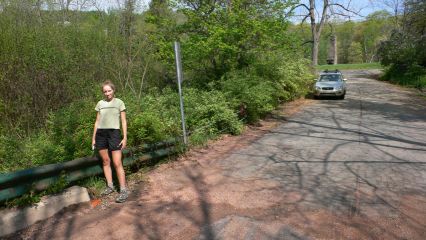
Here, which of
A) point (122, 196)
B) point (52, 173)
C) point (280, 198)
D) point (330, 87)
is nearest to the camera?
point (52, 173)

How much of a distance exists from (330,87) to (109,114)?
1781 cm

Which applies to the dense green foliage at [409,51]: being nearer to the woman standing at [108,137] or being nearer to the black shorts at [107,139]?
the woman standing at [108,137]

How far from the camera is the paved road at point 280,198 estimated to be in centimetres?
466

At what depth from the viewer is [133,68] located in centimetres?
1220

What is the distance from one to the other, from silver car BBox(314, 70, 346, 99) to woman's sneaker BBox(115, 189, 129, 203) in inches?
700

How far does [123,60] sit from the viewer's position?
1176 cm

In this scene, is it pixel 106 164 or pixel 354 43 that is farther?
pixel 354 43

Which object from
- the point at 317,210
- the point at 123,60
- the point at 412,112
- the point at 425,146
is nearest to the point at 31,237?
the point at 317,210

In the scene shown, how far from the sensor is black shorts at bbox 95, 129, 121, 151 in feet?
19.1

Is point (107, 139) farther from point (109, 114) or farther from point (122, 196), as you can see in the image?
point (122, 196)

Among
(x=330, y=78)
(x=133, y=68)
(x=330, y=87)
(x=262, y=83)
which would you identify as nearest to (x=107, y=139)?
(x=133, y=68)

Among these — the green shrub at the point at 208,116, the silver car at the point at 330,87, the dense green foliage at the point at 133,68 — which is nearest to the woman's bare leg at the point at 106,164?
the dense green foliage at the point at 133,68

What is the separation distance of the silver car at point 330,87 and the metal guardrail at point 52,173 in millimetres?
16359

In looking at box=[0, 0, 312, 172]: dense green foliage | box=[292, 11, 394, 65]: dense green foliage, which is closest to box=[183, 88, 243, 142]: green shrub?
box=[0, 0, 312, 172]: dense green foliage
